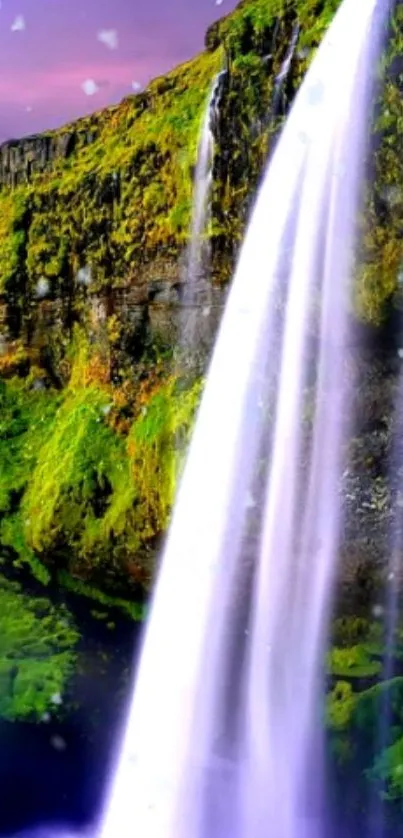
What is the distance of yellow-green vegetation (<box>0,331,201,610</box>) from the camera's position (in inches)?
251

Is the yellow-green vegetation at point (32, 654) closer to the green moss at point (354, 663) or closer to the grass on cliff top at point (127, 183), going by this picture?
the green moss at point (354, 663)

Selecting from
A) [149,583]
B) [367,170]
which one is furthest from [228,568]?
[367,170]

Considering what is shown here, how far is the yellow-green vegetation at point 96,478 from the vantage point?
6.38m

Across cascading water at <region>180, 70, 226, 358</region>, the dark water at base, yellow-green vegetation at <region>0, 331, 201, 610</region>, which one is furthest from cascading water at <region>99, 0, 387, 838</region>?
cascading water at <region>180, 70, 226, 358</region>

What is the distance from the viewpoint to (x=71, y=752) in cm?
525

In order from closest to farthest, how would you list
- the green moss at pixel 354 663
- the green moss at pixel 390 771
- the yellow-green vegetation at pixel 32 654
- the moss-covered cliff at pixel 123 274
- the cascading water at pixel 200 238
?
1. the green moss at pixel 390 771
2. the green moss at pixel 354 663
3. the moss-covered cliff at pixel 123 274
4. the yellow-green vegetation at pixel 32 654
5. the cascading water at pixel 200 238

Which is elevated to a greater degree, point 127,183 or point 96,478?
point 127,183

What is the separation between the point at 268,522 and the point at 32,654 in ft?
7.74

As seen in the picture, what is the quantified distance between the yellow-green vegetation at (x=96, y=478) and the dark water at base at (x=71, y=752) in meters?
0.88

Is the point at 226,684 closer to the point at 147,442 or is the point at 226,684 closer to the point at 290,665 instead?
the point at 290,665

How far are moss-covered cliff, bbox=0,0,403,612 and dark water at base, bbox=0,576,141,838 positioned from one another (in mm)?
887

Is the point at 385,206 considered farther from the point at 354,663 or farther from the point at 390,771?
the point at 390,771

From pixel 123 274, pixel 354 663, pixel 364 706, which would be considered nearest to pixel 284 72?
pixel 123 274

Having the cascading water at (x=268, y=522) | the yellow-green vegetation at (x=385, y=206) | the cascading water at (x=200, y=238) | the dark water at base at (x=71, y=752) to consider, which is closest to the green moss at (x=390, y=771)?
the cascading water at (x=268, y=522)
